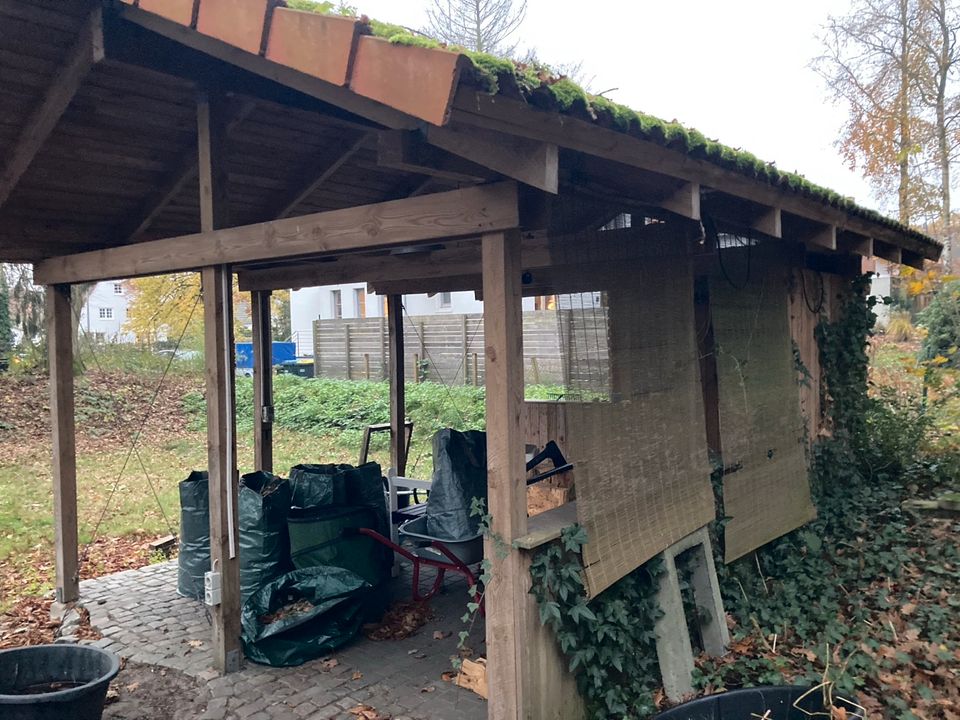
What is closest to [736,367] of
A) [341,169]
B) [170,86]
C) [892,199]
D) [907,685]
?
[907,685]

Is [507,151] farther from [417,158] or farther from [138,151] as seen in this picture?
[138,151]

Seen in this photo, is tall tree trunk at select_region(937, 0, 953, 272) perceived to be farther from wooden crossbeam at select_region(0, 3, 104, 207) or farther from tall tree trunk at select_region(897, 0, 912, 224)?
wooden crossbeam at select_region(0, 3, 104, 207)

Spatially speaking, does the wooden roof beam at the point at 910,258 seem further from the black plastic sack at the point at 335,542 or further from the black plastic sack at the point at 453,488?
the black plastic sack at the point at 335,542

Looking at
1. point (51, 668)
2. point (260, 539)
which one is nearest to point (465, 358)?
point (260, 539)

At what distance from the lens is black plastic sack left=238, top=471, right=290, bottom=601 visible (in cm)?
431

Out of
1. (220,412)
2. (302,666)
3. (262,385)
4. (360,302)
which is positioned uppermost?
(360,302)

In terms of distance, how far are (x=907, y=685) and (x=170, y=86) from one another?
4907 mm

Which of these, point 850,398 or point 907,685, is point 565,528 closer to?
point 907,685

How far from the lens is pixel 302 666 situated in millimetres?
4047

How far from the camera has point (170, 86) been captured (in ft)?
13.1

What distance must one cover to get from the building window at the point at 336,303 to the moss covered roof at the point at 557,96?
21106 millimetres

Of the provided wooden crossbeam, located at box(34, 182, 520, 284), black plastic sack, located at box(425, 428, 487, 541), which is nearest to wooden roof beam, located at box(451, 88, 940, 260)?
wooden crossbeam, located at box(34, 182, 520, 284)

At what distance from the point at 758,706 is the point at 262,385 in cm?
505

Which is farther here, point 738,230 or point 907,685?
point 738,230
